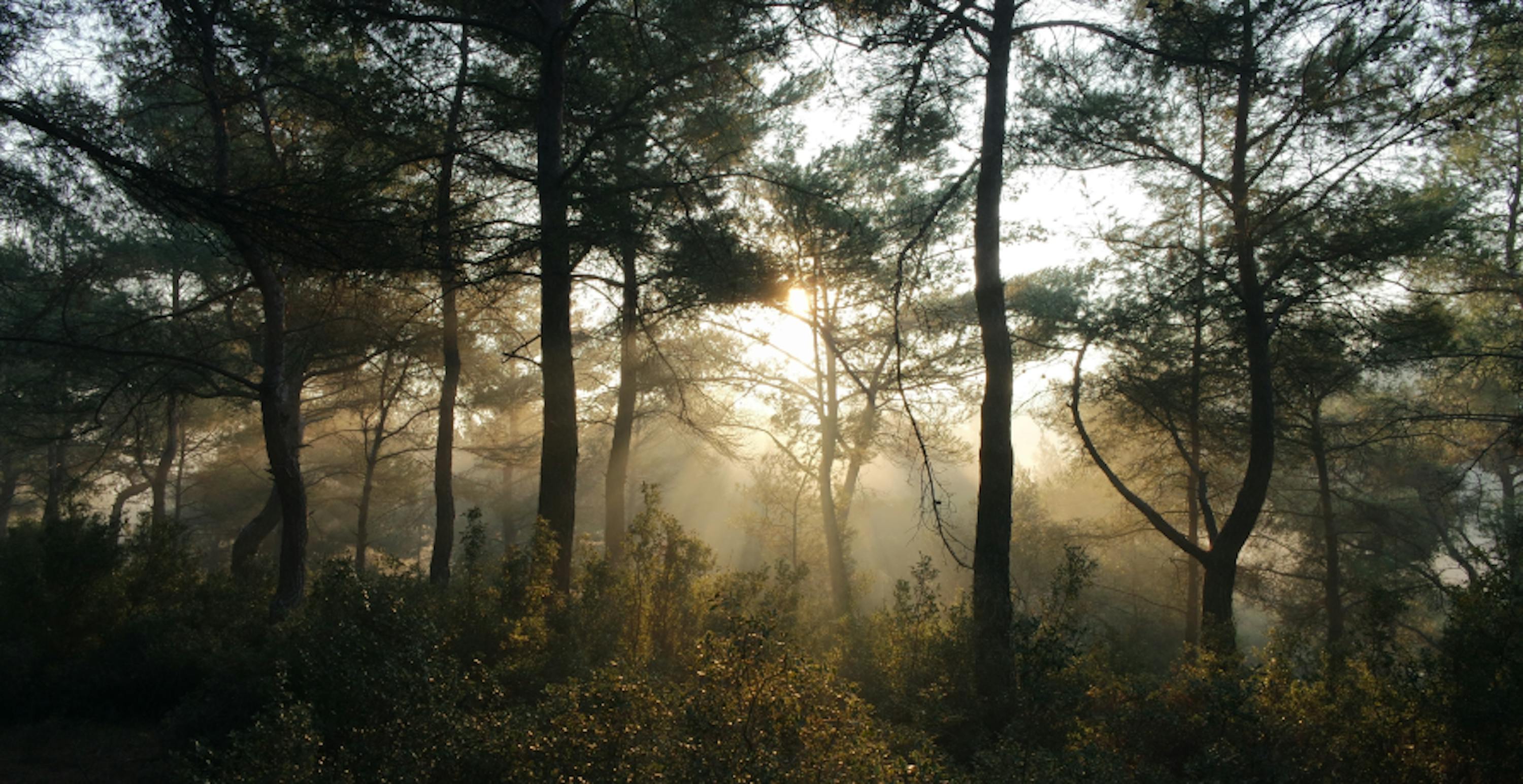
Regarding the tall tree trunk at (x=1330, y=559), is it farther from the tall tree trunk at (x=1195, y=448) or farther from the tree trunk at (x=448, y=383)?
the tree trunk at (x=448, y=383)

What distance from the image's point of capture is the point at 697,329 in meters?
11.3

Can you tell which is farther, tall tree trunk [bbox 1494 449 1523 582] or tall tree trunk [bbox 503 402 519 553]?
tall tree trunk [bbox 503 402 519 553]

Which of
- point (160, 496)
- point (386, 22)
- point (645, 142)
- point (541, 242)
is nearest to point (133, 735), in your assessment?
point (541, 242)

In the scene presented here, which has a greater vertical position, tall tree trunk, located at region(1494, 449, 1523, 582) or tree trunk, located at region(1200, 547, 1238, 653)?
tall tree trunk, located at region(1494, 449, 1523, 582)

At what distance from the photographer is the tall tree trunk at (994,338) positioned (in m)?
6.46

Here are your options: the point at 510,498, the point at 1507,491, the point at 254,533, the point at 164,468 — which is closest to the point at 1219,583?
the point at 254,533

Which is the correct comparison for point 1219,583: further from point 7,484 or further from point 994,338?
point 7,484

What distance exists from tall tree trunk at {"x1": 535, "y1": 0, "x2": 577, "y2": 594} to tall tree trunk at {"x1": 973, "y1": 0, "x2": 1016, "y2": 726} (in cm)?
385

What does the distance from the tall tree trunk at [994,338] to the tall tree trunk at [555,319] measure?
385cm

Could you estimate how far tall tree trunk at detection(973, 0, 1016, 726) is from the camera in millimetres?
6461

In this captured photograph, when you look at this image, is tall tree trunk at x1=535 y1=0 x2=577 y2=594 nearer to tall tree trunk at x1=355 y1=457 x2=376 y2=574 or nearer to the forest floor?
the forest floor

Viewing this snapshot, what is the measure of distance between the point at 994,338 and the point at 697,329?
5.50m

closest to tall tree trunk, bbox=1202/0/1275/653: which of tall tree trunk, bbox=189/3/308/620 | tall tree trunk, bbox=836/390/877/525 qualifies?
tall tree trunk, bbox=836/390/877/525

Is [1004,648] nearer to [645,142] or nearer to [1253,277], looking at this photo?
[1253,277]
